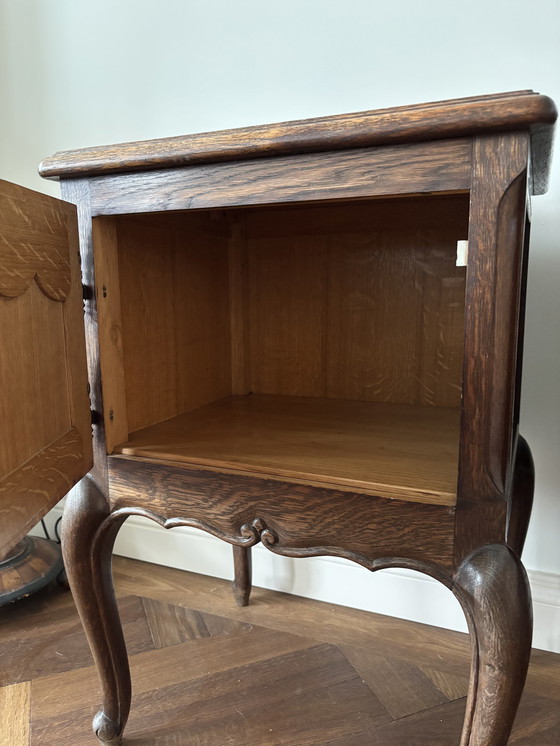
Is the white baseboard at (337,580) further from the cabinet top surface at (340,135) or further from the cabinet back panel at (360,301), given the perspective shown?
the cabinet top surface at (340,135)

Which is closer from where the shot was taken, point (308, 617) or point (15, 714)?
point (15, 714)

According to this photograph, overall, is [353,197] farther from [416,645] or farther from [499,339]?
[416,645]

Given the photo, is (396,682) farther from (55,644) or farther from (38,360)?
(38,360)

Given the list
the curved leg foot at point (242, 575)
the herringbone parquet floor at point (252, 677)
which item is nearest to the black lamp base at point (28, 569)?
the herringbone parquet floor at point (252, 677)

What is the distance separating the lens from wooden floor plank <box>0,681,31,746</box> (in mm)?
846

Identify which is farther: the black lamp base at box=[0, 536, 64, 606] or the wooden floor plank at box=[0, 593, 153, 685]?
the black lamp base at box=[0, 536, 64, 606]

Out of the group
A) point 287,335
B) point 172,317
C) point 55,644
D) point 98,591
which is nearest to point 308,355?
point 287,335

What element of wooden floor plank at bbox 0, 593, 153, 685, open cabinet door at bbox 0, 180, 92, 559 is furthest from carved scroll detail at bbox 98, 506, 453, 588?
wooden floor plank at bbox 0, 593, 153, 685

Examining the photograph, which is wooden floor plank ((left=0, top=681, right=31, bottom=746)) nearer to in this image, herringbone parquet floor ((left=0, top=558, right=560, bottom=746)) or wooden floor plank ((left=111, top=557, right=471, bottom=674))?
herringbone parquet floor ((left=0, top=558, right=560, bottom=746))

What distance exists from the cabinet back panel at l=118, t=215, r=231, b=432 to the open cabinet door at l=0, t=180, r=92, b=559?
0.41 ft

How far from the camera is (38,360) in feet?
1.79

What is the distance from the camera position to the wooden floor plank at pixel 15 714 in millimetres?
846

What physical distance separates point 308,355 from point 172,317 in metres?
0.29

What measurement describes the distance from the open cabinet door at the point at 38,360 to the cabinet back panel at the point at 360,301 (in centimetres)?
48
